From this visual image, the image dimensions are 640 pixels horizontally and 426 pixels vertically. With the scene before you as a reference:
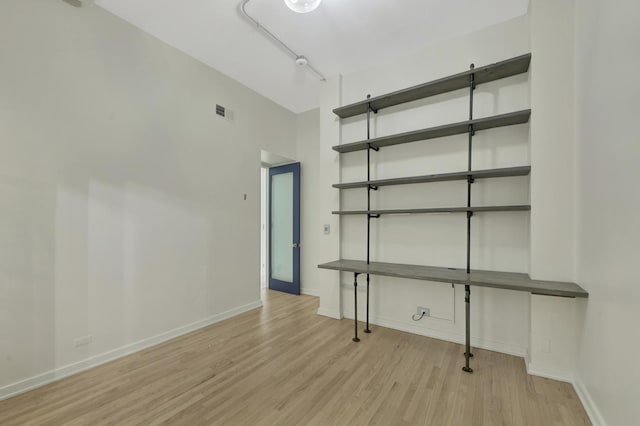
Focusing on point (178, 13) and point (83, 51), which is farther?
point (178, 13)

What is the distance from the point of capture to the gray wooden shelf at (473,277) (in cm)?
198

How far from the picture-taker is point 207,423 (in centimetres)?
173

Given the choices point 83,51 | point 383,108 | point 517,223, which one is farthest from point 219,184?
point 517,223

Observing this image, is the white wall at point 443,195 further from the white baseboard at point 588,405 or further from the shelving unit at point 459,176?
the white baseboard at point 588,405

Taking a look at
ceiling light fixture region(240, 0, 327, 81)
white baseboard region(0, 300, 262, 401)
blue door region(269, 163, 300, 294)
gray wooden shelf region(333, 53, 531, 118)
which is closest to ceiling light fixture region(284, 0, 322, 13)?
ceiling light fixture region(240, 0, 327, 81)

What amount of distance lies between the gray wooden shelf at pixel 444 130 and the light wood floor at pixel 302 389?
2.25 metres

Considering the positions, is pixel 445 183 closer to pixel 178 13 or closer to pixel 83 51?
pixel 178 13

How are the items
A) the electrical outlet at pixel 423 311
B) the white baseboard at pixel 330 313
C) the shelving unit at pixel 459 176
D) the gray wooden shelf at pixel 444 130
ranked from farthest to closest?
the white baseboard at pixel 330 313 < the electrical outlet at pixel 423 311 < the gray wooden shelf at pixel 444 130 < the shelving unit at pixel 459 176

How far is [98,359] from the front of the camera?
242 cm

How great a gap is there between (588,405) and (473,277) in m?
1.04

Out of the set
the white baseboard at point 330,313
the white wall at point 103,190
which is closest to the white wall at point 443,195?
the white baseboard at point 330,313

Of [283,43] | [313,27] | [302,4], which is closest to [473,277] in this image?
[302,4]

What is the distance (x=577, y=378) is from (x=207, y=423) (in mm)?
2772

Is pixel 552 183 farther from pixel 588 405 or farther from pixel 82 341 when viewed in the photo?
pixel 82 341
